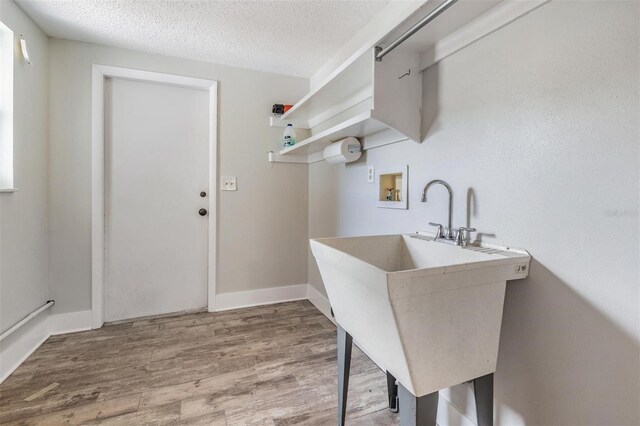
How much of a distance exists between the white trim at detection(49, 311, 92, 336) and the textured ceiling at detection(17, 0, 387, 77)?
206 centimetres

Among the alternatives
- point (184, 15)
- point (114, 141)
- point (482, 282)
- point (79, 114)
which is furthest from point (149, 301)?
point (482, 282)

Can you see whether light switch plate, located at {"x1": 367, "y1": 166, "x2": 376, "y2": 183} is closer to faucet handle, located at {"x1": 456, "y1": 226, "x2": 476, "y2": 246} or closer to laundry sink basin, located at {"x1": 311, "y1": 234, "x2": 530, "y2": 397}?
faucet handle, located at {"x1": 456, "y1": 226, "x2": 476, "y2": 246}

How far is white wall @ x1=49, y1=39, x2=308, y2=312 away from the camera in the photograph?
87.0 inches

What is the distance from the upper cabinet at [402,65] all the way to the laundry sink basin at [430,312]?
0.77 meters

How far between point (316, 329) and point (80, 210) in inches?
79.6

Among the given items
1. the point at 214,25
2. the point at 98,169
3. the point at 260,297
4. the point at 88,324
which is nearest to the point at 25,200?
the point at 98,169

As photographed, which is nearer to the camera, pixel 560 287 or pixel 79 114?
pixel 560 287

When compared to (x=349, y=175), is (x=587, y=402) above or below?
below

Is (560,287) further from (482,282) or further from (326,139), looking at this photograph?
(326,139)

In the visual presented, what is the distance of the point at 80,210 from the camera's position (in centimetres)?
226

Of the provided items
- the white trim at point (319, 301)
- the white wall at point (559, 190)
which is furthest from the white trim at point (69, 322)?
the white wall at point (559, 190)

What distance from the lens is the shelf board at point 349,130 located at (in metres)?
1.51

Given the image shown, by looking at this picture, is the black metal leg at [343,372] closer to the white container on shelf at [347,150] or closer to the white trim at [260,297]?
the white container on shelf at [347,150]

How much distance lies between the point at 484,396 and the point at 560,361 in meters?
0.27
